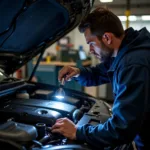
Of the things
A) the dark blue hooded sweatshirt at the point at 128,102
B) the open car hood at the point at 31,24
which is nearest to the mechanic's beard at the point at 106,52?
the dark blue hooded sweatshirt at the point at 128,102

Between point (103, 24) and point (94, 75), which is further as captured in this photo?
point (94, 75)

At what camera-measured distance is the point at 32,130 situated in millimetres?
1241

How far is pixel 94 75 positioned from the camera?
1.96 m

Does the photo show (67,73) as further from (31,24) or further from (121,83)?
(121,83)

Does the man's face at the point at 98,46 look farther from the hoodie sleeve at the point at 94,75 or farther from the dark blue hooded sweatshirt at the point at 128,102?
the hoodie sleeve at the point at 94,75

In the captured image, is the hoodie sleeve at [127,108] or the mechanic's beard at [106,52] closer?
the hoodie sleeve at [127,108]

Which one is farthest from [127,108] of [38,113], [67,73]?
[67,73]

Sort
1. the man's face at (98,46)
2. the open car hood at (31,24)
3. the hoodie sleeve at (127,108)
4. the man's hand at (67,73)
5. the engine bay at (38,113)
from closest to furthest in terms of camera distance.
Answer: the hoodie sleeve at (127,108)
the engine bay at (38,113)
the man's face at (98,46)
the open car hood at (31,24)
the man's hand at (67,73)

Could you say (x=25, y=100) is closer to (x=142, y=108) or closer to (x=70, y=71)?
(x=70, y=71)

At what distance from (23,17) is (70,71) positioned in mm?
544

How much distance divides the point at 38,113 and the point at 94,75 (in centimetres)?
65

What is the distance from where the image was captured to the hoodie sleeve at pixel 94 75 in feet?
6.32

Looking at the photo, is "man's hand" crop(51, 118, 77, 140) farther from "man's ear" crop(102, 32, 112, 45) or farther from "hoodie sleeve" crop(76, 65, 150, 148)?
"man's ear" crop(102, 32, 112, 45)

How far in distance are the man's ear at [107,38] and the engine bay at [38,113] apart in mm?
495
